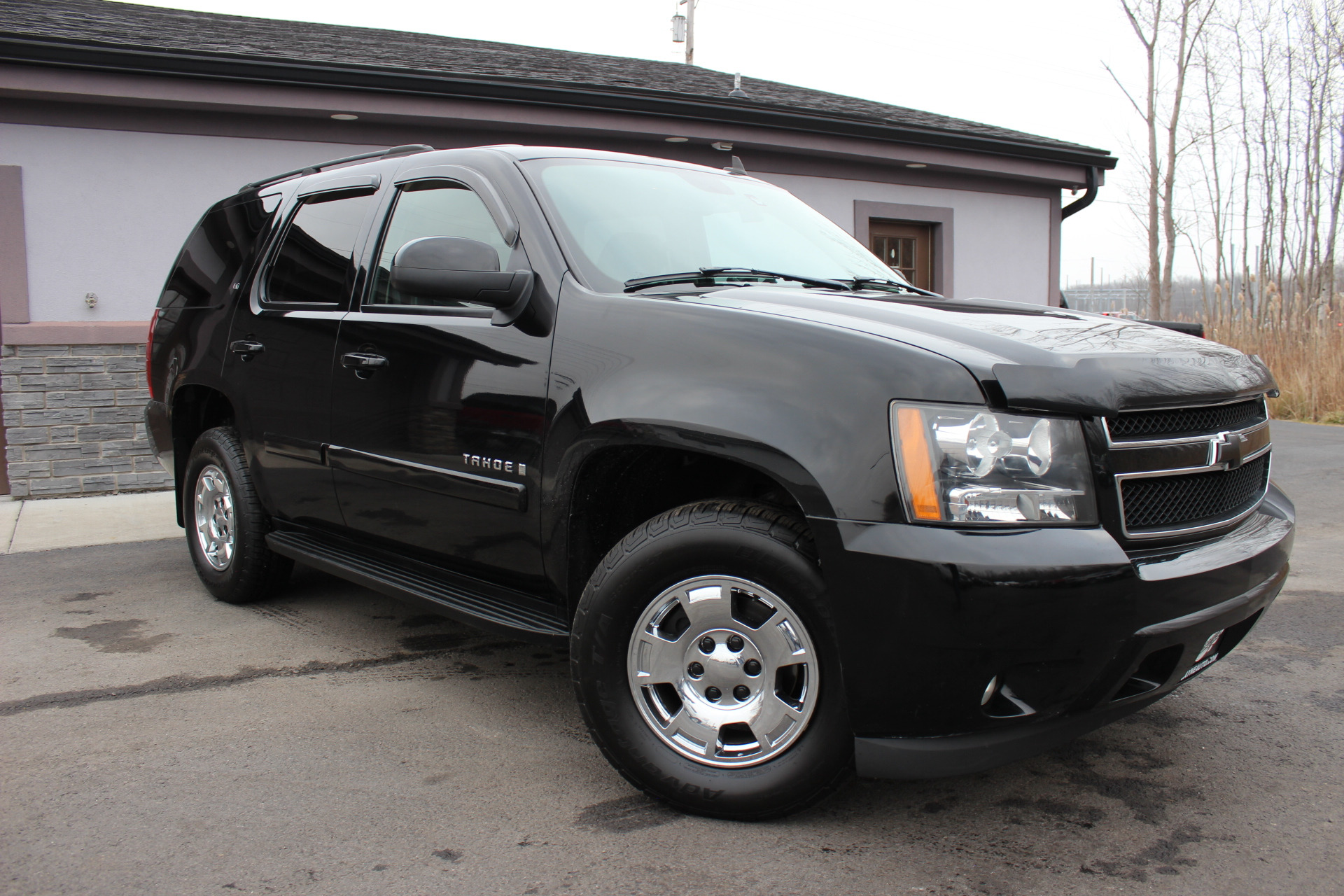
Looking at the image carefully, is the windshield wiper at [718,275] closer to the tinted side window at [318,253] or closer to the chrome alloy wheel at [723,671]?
the chrome alloy wheel at [723,671]

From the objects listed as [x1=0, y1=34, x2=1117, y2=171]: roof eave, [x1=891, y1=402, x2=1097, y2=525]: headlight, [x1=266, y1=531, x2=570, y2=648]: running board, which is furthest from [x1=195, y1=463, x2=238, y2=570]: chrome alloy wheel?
[x1=0, y1=34, x2=1117, y2=171]: roof eave

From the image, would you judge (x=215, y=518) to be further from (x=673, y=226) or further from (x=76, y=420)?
(x=76, y=420)

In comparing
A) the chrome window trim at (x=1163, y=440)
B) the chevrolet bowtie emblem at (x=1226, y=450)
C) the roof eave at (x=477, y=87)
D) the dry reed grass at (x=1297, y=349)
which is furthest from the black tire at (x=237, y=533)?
the dry reed grass at (x=1297, y=349)

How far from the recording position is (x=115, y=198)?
7.79m

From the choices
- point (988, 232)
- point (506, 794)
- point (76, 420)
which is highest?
point (988, 232)

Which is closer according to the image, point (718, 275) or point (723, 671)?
point (723, 671)

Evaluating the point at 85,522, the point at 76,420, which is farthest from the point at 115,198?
the point at 85,522

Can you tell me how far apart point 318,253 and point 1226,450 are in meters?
3.23

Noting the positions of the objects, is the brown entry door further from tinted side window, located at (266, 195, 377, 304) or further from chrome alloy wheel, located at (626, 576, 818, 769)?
chrome alloy wheel, located at (626, 576, 818, 769)

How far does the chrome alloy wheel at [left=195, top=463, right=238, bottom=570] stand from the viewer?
177 inches

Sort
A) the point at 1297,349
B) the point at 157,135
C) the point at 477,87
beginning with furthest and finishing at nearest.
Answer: the point at 1297,349 < the point at 477,87 < the point at 157,135

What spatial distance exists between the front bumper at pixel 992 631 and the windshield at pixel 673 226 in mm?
1234

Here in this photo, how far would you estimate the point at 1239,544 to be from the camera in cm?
247

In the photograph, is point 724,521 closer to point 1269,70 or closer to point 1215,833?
point 1215,833
